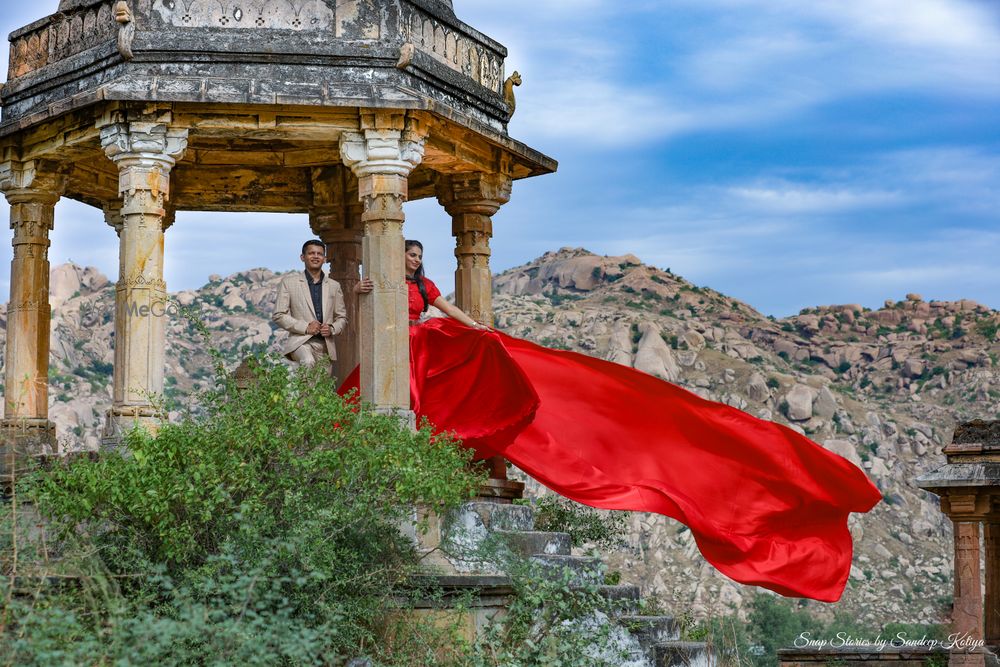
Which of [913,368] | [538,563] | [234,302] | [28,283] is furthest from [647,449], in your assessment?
[913,368]

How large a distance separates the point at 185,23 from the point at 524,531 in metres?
4.95

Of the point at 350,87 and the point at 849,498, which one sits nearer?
the point at 350,87

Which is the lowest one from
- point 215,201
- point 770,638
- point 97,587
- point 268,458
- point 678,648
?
point 770,638

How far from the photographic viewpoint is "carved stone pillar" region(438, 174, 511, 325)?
517 inches

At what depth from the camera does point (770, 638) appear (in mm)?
42156

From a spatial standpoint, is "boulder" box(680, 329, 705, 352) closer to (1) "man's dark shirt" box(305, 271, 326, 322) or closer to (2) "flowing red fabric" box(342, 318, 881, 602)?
(2) "flowing red fabric" box(342, 318, 881, 602)

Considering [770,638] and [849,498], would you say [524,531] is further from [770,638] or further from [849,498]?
[770,638]

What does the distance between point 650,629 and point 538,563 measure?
988mm

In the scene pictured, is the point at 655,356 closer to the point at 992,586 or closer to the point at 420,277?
the point at 992,586

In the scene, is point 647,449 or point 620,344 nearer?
point 647,449

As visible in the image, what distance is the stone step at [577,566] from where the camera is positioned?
10.4 meters

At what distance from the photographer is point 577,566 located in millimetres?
10586

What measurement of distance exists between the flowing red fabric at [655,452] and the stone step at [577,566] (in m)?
0.73

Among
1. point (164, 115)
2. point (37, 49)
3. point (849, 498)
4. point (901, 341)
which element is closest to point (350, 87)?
point (164, 115)
